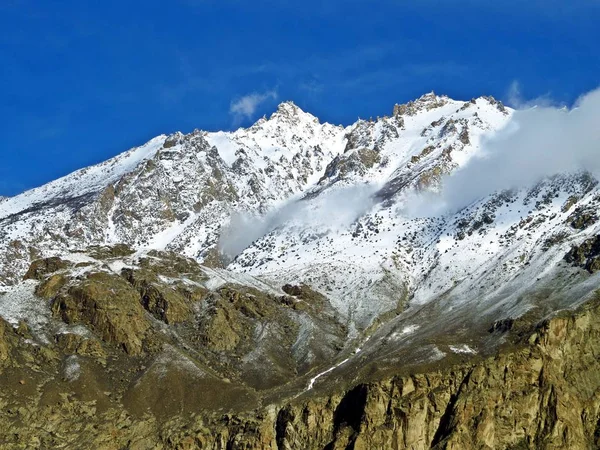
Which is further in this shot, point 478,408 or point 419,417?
point 419,417

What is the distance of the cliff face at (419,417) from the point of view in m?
184

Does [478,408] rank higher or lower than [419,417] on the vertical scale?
lower

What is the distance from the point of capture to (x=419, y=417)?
189 meters

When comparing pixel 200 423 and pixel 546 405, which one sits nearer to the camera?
pixel 546 405

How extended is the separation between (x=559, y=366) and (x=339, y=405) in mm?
50283

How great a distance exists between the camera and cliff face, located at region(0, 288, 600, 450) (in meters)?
184

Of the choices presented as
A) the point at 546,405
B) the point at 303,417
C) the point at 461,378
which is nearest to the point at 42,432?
the point at 303,417

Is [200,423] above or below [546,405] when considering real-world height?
above

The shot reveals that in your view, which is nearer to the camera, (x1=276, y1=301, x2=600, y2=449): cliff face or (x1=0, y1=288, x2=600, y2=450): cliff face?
(x1=276, y1=301, x2=600, y2=449): cliff face

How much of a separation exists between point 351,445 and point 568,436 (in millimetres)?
45369

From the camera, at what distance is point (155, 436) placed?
195125 mm

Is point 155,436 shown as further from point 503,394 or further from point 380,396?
point 503,394

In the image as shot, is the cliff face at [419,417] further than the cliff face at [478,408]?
Yes

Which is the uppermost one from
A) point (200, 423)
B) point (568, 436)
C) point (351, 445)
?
point (200, 423)
